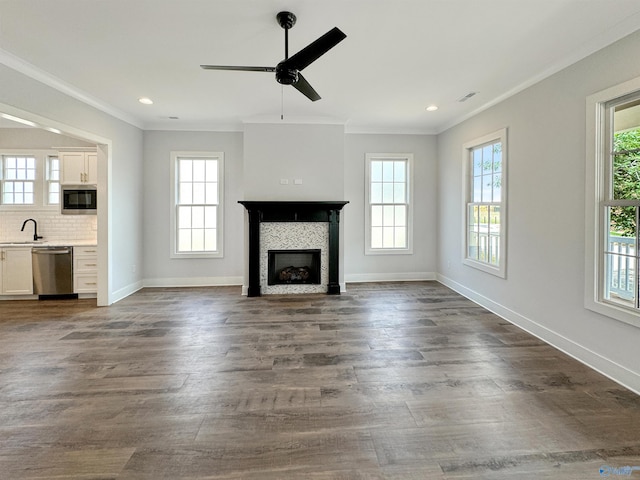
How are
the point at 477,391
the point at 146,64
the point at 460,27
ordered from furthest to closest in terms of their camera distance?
the point at 146,64, the point at 460,27, the point at 477,391

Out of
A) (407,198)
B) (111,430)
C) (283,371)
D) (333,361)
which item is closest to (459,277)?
(407,198)

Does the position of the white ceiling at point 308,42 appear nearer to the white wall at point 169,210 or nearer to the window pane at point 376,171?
the white wall at point 169,210

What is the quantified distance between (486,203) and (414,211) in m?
1.70

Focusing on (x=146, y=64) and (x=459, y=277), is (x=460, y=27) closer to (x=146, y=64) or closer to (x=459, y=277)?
(x=146, y=64)

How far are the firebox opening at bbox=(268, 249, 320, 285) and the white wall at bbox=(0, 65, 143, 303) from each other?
2.35 m

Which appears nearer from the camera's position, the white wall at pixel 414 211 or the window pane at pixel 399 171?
the white wall at pixel 414 211

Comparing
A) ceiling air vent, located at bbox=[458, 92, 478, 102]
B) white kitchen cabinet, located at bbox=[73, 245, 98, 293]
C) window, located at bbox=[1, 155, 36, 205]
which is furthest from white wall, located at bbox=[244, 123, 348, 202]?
window, located at bbox=[1, 155, 36, 205]

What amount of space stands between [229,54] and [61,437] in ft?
10.8

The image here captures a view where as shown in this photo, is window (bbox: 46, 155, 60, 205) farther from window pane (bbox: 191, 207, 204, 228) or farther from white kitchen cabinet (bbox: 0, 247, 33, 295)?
window pane (bbox: 191, 207, 204, 228)

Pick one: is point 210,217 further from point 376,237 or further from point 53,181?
point 376,237

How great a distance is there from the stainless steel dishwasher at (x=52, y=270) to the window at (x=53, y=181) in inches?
38.3

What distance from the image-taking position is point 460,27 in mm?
2641

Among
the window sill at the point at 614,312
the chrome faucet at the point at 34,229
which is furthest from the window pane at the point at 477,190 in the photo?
the chrome faucet at the point at 34,229

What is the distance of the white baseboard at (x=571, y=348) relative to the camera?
98.8 inches
